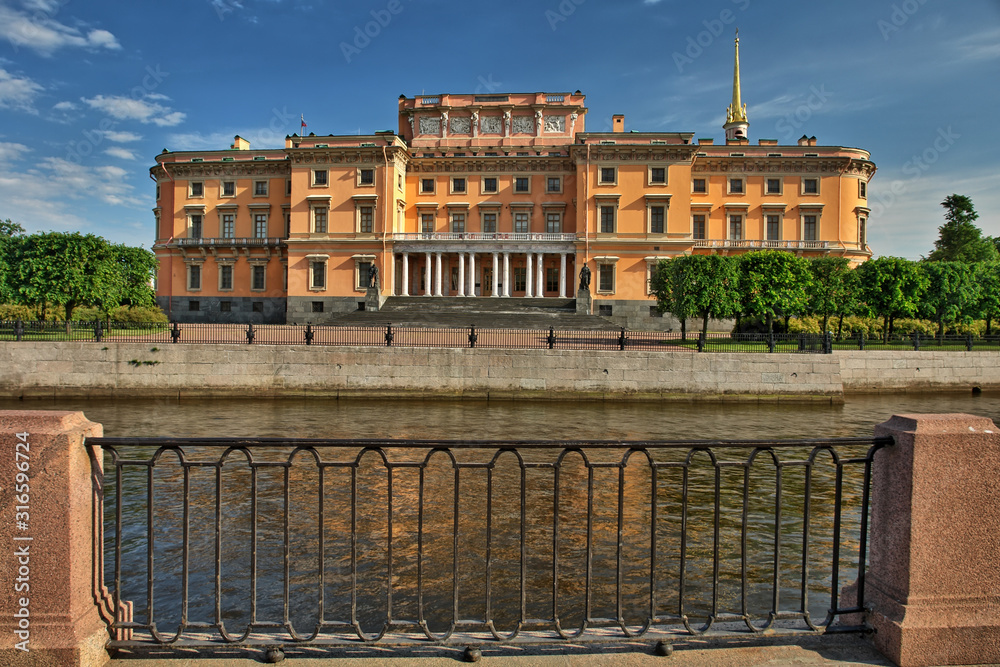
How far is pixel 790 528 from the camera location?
7590mm

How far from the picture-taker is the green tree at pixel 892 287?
90.3 feet

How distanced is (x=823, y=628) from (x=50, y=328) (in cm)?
2410

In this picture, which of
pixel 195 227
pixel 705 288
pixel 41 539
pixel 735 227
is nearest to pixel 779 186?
pixel 735 227

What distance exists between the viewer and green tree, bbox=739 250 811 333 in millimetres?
26312

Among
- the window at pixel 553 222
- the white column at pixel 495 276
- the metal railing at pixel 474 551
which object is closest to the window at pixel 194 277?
the white column at pixel 495 276

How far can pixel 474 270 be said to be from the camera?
44.1m

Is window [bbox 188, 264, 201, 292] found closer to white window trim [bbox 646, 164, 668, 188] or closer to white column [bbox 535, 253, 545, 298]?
white column [bbox 535, 253, 545, 298]

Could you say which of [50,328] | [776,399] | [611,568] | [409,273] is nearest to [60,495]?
[611,568]

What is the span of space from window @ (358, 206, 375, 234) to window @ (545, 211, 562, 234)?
497 inches

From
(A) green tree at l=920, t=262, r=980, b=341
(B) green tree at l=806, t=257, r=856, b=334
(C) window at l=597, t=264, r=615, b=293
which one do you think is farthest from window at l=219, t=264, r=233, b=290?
(A) green tree at l=920, t=262, r=980, b=341

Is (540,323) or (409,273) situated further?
(409,273)

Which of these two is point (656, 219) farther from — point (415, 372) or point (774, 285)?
point (415, 372)

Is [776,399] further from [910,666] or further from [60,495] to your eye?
[60,495]

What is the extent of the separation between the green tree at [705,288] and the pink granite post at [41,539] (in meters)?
25.1
